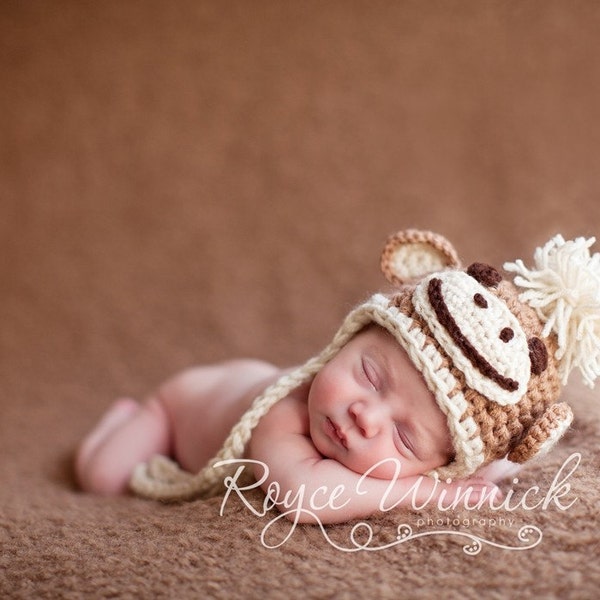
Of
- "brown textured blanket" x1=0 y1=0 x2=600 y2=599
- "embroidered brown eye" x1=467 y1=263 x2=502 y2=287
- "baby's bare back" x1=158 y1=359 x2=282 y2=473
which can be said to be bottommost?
"baby's bare back" x1=158 y1=359 x2=282 y2=473

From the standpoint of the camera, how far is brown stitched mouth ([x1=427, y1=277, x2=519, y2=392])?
107 centimetres

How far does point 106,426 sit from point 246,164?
80cm

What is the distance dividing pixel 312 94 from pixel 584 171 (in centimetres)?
73

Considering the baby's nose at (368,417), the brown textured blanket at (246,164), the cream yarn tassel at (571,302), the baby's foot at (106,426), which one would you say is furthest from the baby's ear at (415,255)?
the baby's foot at (106,426)

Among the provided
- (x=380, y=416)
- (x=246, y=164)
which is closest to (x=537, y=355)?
(x=380, y=416)

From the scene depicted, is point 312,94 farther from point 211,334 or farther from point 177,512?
point 177,512

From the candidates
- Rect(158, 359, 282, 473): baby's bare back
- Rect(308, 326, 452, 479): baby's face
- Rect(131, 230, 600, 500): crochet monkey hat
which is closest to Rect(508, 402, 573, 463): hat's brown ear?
Rect(131, 230, 600, 500): crochet monkey hat

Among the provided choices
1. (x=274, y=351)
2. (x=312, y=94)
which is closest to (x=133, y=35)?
(x=312, y=94)

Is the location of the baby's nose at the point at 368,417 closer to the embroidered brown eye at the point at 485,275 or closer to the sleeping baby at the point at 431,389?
the sleeping baby at the point at 431,389

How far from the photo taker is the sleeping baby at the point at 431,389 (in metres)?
1.09

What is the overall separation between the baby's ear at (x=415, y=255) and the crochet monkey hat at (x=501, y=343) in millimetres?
73

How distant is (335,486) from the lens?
1120 millimetres

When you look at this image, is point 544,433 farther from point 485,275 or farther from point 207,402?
point 207,402

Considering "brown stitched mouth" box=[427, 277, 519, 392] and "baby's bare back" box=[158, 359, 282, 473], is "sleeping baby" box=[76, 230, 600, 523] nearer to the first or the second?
"brown stitched mouth" box=[427, 277, 519, 392]
